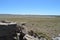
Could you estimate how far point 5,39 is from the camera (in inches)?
448

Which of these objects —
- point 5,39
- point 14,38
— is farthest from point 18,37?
point 5,39

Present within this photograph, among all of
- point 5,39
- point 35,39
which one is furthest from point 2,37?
point 35,39

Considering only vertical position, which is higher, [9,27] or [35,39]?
[9,27]

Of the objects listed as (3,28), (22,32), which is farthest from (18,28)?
(3,28)

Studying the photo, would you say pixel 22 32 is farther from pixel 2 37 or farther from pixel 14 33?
pixel 2 37

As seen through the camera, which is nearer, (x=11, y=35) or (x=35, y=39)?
(x=11, y=35)

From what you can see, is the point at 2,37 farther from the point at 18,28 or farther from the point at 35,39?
the point at 35,39

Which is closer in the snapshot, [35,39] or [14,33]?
[14,33]

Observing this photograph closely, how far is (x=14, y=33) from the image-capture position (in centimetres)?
→ 1159

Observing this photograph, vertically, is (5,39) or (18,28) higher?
(18,28)

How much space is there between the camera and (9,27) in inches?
445

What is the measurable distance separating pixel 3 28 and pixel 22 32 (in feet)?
5.85

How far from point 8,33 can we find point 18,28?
39.1 inches

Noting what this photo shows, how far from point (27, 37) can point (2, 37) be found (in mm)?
1991
